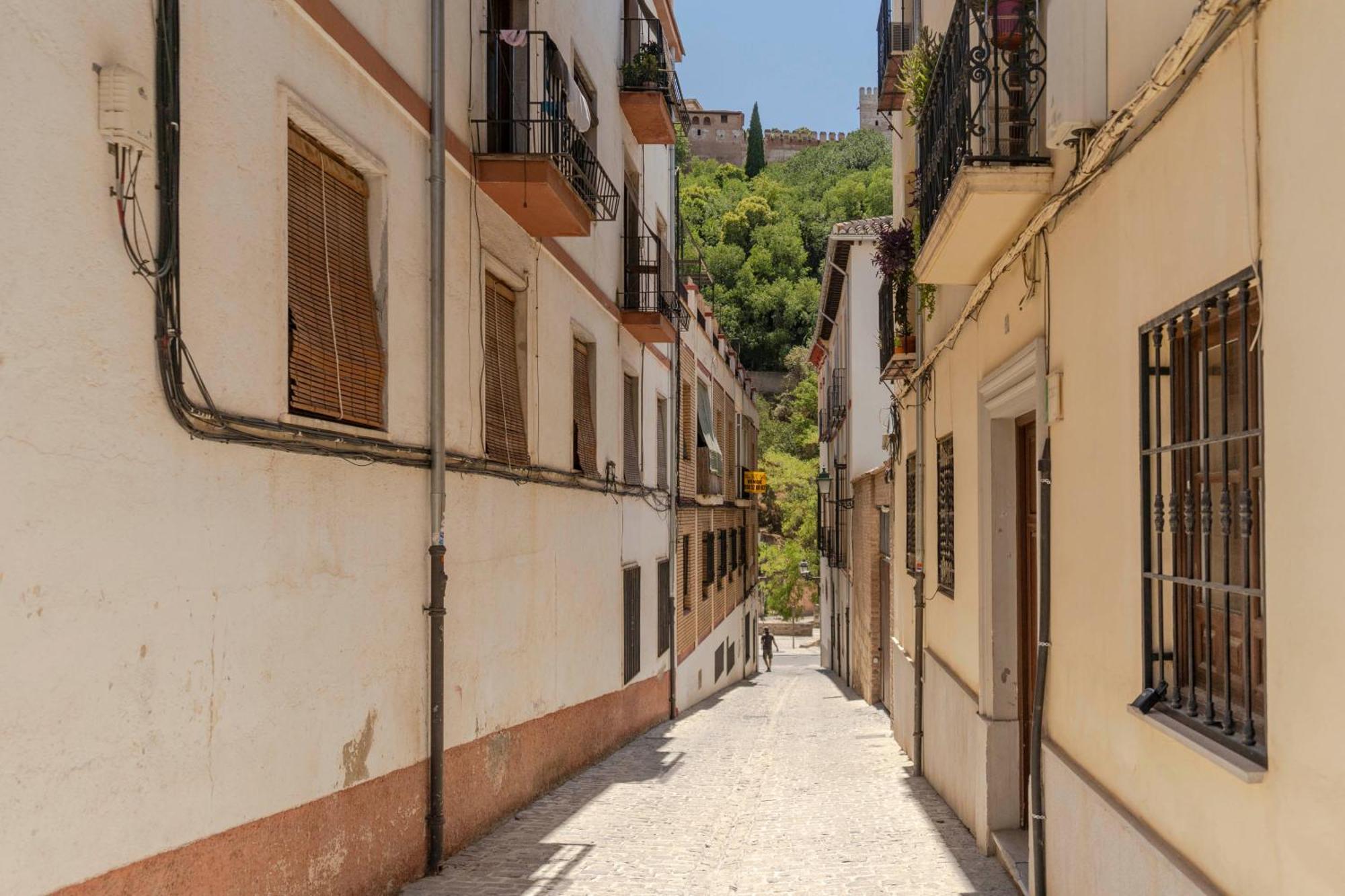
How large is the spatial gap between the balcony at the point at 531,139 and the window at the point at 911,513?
4.57 meters

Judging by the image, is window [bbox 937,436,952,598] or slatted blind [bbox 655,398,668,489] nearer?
window [bbox 937,436,952,598]

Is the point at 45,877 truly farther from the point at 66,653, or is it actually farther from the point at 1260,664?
the point at 1260,664

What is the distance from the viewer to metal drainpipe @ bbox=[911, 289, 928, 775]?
10.9m

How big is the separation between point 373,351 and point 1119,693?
4.12 metres

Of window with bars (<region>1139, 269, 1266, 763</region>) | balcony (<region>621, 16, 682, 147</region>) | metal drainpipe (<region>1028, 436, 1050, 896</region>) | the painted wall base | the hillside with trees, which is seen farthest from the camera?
the hillside with trees

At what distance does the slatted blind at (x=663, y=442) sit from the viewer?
16.4 m

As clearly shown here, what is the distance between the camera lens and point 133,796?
4.08 metres

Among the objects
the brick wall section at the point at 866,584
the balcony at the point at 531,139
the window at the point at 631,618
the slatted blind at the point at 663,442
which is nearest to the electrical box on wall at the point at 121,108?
the balcony at the point at 531,139

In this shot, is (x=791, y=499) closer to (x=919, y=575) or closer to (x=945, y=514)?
(x=919, y=575)

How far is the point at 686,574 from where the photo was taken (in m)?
18.6

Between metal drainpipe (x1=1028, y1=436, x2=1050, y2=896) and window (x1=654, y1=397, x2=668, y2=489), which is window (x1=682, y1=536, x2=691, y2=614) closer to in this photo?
window (x1=654, y1=397, x2=668, y2=489)

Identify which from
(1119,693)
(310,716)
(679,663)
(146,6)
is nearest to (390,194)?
(146,6)

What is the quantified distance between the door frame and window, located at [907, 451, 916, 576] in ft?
11.9

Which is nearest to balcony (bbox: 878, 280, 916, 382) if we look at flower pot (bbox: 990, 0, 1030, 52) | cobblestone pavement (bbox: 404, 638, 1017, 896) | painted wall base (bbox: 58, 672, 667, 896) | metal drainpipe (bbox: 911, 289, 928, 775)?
metal drainpipe (bbox: 911, 289, 928, 775)
